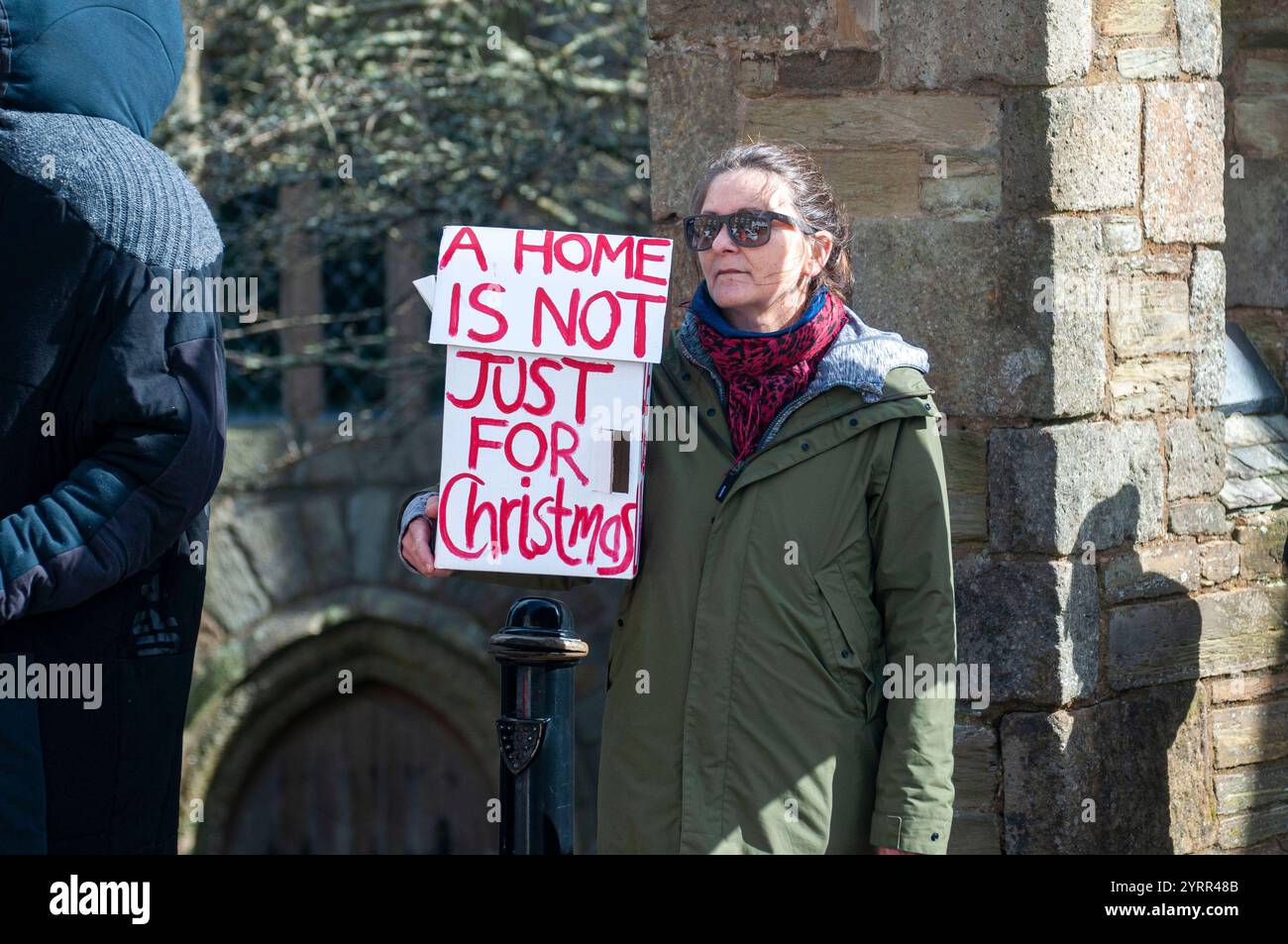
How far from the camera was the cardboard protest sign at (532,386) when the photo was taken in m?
2.50

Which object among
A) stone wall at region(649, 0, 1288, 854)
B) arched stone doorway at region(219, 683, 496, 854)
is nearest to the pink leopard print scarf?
stone wall at region(649, 0, 1288, 854)

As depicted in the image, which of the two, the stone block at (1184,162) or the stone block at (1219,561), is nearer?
the stone block at (1184,162)

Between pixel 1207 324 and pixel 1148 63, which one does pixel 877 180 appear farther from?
pixel 1207 324

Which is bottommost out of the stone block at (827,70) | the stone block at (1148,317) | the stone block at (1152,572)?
the stone block at (1152,572)

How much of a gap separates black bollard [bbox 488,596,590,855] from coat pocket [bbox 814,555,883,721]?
0.37 m

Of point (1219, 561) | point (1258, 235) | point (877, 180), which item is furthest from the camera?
point (1258, 235)

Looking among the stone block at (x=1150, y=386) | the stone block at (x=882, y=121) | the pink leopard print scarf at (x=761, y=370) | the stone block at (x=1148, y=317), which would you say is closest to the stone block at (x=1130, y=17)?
the stone block at (x=882, y=121)

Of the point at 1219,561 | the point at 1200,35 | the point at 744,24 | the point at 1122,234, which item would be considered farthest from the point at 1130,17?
the point at 1219,561

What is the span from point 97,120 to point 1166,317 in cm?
241

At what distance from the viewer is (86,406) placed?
2.31 m

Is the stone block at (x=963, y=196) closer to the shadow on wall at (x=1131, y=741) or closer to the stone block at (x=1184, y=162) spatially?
the stone block at (x=1184, y=162)

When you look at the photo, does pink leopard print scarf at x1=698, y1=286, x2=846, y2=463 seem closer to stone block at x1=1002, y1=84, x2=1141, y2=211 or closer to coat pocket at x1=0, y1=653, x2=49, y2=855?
coat pocket at x1=0, y1=653, x2=49, y2=855

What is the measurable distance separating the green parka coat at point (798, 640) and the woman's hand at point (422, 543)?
0.24 m

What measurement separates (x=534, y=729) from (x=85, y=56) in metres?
1.14
